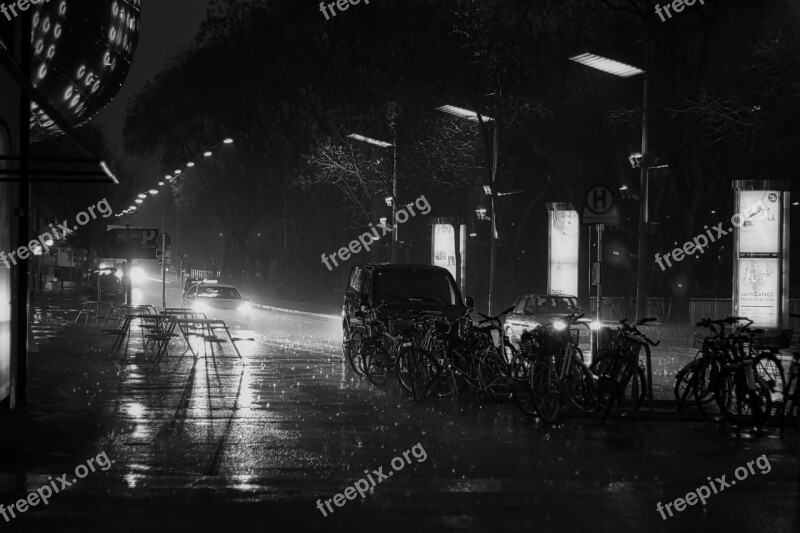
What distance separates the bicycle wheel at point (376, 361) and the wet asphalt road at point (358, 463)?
966 millimetres

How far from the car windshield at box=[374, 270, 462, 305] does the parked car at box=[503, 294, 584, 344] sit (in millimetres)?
6222

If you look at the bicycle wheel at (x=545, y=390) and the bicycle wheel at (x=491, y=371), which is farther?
the bicycle wheel at (x=491, y=371)

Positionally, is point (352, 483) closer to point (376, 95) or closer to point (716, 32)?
point (716, 32)

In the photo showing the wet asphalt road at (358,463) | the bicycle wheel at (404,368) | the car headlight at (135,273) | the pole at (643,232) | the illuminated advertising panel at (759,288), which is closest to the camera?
the wet asphalt road at (358,463)

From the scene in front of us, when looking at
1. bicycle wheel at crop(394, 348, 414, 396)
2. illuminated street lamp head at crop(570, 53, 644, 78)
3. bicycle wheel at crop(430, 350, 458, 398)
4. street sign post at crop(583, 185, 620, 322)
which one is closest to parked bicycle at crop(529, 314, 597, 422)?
bicycle wheel at crop(430, 350, 458, 398)

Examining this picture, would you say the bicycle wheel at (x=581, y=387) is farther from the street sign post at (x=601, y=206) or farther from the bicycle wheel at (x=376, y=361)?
the bicycle wheel at (x=376, y=361)

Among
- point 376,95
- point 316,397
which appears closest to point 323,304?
point 376,95

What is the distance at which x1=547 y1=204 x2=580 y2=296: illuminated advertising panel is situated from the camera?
35.2m

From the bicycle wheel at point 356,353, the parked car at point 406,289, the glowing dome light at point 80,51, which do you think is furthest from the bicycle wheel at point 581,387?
the parked car at point 406,289

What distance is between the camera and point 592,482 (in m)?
9.45

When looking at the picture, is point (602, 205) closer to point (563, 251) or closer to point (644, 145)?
point (644, 145)

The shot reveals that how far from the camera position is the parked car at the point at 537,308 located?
1101 inches

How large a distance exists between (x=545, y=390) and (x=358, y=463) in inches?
135

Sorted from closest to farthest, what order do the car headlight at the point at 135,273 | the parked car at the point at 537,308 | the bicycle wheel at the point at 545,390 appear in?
1. the bicycle wheel at the point at 545,390
2. the parked car at the point at 537,308
3. the car headlight at the point at 135,273
